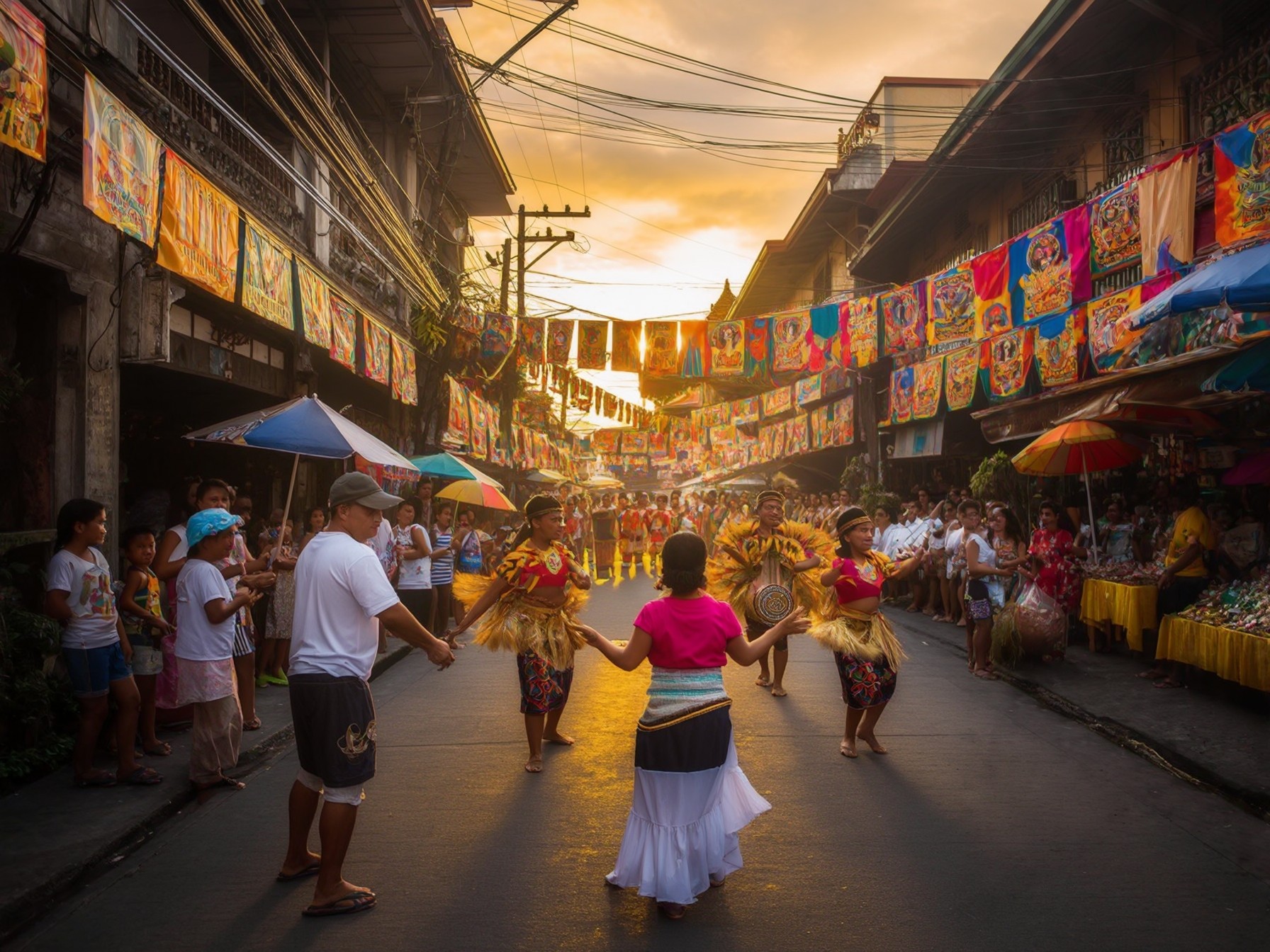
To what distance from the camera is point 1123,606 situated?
36.7 feet

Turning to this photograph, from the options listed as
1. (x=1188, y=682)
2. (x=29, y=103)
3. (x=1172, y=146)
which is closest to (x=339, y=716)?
(x=29, y=103)

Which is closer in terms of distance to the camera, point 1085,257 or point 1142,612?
point 1142,612

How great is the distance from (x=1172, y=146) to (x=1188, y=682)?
715 cm

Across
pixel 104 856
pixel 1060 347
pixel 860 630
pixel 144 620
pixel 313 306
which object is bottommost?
pixel 104 856

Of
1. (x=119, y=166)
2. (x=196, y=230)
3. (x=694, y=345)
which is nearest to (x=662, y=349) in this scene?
(x=694, y=345)

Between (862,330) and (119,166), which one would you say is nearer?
(119,166)

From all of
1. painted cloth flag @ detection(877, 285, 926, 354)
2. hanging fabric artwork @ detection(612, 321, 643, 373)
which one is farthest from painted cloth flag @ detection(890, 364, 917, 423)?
Answer: hanging fabric artwork @ detection(612, 321, 643, 373)

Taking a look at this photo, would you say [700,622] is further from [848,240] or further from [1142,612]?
[848,240]

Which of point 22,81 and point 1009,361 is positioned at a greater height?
point 22,81

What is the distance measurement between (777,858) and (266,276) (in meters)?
7.72

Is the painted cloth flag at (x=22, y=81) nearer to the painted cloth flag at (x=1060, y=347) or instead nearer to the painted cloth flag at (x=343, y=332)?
the painted cloth flag at (x=343, y=332)

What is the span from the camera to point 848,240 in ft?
101

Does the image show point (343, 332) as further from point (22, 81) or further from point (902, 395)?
point (902, 395)

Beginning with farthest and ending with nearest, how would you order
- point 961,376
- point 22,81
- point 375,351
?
point 961,376 → point 375,351 → point 22,81
